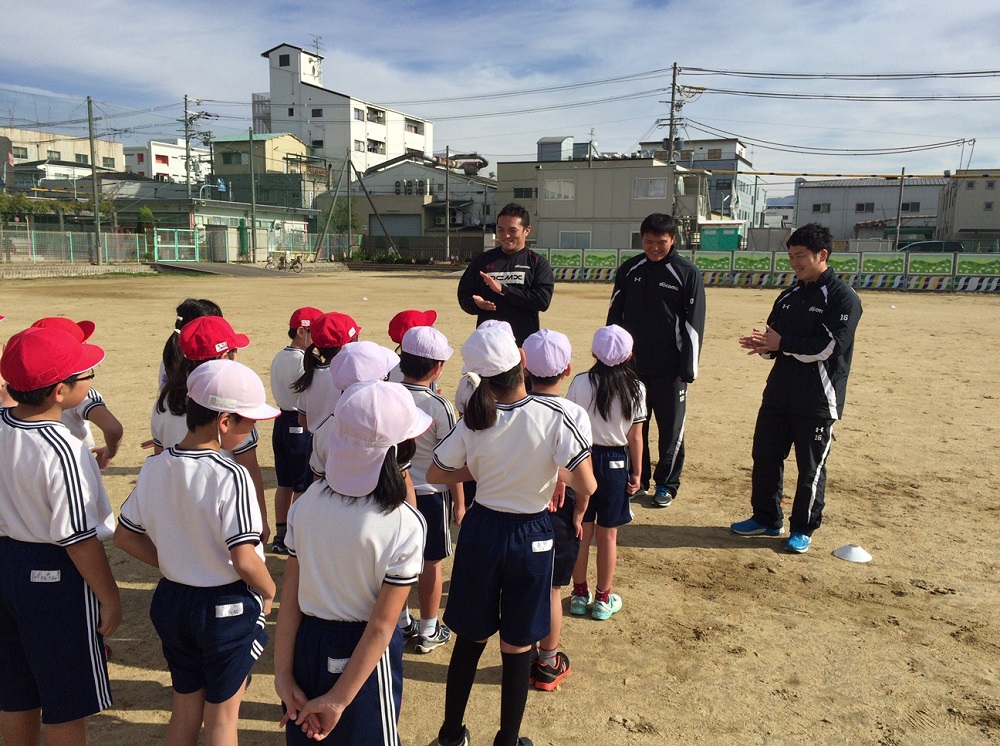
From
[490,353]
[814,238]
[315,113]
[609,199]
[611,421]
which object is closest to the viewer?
[490,353]

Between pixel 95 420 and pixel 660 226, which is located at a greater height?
pixel 660 226

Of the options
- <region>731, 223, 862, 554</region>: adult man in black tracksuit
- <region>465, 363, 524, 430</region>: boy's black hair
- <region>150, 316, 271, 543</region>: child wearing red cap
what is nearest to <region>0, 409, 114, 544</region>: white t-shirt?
<region>150, 316, 271, 543</region>: child wearing red cap

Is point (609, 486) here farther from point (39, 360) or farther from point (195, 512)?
point (39, 360)

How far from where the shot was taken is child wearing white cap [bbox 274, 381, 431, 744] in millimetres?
1944

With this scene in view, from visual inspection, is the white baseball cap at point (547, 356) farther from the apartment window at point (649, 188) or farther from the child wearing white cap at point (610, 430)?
the apartment window at point (649, 188)

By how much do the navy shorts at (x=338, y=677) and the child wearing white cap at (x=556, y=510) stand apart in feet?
3.19

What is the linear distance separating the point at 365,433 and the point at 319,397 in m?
2.14

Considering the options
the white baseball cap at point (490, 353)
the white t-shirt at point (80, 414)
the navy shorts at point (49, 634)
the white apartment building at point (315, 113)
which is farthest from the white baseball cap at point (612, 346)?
the white apartment building at point (315, 113)

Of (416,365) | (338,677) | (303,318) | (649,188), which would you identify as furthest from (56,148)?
(338,677)

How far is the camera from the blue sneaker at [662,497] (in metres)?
5.63

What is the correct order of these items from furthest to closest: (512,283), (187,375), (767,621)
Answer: (512,283) → (767,621) → (187,375)

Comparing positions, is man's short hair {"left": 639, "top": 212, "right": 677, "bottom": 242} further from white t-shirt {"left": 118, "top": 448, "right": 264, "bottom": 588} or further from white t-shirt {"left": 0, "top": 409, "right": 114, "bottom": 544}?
white t-shirt {"left": 0, "top": 409, "right": 114, "bottom": 544}

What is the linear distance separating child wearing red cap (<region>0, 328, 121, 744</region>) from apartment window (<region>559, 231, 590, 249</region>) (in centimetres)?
4381

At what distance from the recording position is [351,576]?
197cm
